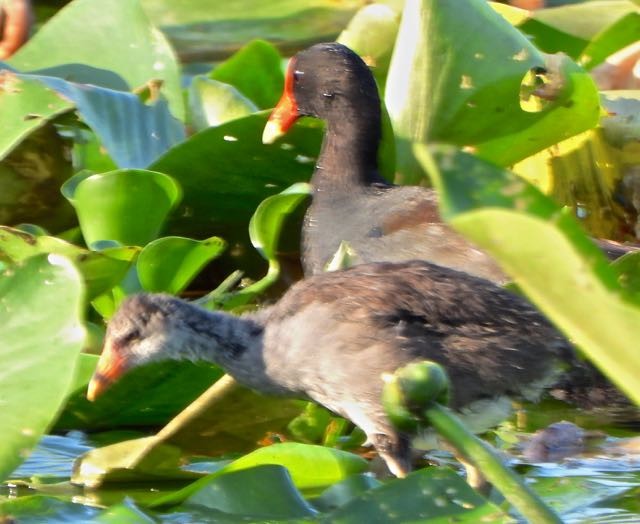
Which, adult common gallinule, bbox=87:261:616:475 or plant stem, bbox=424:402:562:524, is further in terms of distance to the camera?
adult common gallinule, bbox=87:261:616:475

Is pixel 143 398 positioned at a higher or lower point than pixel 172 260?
lower

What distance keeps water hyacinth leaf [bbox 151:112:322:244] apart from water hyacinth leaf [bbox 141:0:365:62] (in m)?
1.19

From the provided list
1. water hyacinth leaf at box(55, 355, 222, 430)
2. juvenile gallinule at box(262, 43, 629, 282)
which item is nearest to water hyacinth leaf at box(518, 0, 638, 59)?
juvenile gallinule at box(262, 43, 629, 282)

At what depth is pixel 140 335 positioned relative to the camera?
2.39 m

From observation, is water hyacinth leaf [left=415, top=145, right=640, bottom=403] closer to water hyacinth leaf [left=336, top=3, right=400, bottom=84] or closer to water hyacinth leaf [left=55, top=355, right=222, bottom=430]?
water hyacinth leaf [left=55, top=355, right=222, bottom=430]

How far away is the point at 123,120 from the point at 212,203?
11.7 inches

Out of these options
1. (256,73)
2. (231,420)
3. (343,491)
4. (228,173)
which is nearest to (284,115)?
(228,173)

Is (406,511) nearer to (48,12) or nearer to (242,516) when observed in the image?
(242,516)

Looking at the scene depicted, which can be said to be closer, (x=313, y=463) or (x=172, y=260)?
(x=313, y=463)

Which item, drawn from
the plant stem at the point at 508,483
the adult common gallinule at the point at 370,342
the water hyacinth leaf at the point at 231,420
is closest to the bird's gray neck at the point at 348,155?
the water hyacinth leaf at the point at 231,420

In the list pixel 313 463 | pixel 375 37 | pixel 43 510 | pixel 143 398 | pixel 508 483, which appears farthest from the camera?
pixel 375 37

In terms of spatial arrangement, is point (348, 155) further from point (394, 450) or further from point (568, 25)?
point (394, 450)

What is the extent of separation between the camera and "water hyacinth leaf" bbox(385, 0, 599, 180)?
121 inches

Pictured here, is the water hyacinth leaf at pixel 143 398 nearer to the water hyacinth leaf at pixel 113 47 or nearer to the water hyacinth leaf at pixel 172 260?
the water hyacinth leaf at pixel 172 260
